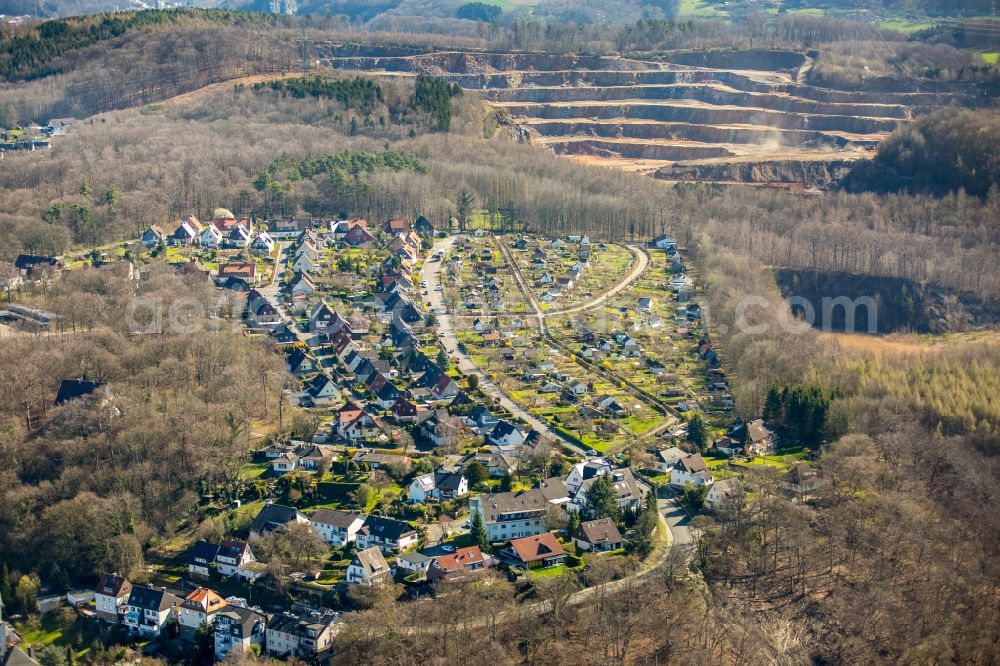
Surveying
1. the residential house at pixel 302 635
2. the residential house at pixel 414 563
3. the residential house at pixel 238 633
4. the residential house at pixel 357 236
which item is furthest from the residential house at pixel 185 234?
the residential house at pixel 302 635

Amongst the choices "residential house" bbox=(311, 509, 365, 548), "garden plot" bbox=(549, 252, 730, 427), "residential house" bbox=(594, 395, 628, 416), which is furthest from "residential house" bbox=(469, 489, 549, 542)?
"garden plot" bbox=(549, 252, 730, 427)

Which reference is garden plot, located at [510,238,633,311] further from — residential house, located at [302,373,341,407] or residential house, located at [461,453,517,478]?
residential house, located at [461,453,517,478]

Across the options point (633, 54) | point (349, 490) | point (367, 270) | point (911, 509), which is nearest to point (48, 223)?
point (367, 270)

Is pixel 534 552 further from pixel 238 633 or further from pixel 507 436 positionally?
pixel 238 633

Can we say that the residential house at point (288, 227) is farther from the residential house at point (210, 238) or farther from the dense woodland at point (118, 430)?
the dense woodland at point (118, 430)

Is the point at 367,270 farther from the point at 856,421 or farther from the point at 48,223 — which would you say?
the point at 856,421

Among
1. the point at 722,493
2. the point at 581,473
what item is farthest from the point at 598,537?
the point at 722,493
